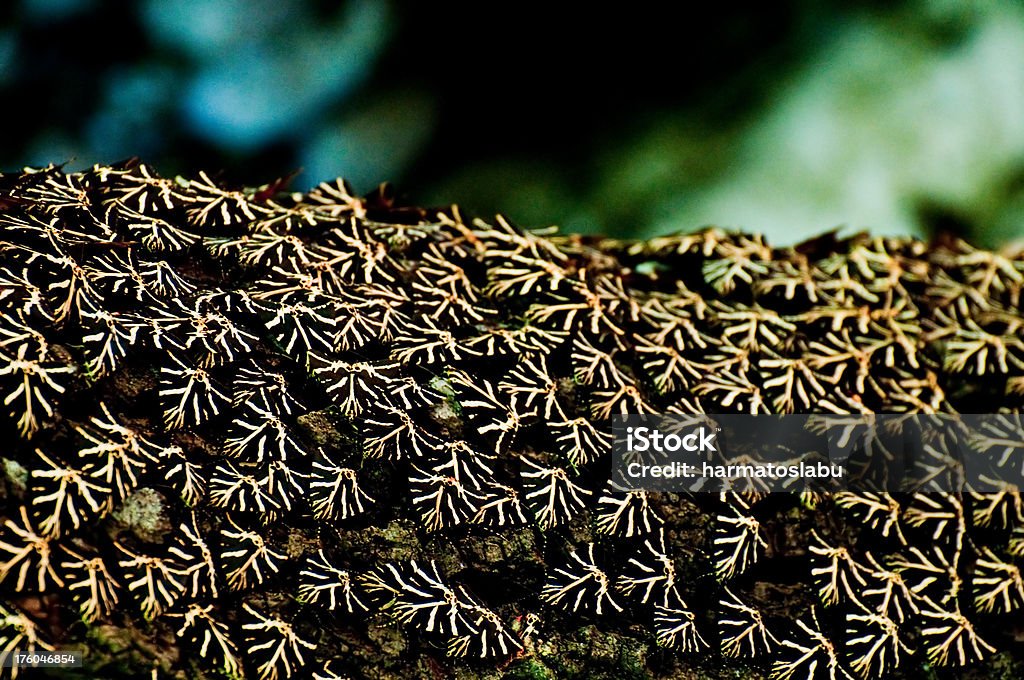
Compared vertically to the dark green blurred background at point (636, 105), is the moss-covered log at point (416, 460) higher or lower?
lower

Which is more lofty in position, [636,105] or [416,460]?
[636,105]

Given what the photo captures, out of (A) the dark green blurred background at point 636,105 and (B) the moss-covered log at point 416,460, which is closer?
(B) the moss-covered log at point 416,460

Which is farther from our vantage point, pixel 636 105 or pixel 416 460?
pixel 636 105

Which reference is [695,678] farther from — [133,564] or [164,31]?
[164,31]

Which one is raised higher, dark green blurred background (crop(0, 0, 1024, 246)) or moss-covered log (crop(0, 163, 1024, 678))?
dark green blurred background (crop(0, 0, 1024, 246))

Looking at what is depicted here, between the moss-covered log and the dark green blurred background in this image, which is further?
the dark green blurred background
